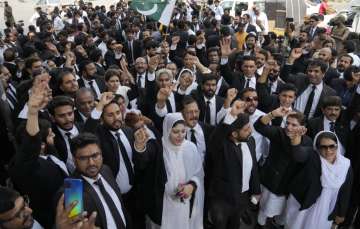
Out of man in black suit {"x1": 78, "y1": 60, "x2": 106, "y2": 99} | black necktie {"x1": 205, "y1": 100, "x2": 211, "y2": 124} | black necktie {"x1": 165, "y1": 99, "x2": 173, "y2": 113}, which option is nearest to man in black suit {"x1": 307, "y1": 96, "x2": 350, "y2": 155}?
black necktie {"x1": 205, "y1": 100, "x2": 211, "y2": 124}

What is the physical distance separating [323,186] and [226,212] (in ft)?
3.11

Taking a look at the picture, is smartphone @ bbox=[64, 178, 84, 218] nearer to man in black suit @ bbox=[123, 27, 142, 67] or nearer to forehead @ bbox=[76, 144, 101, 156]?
forehead @ bbox=[76, 144, 101, 156]

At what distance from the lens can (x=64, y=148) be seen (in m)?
3.22

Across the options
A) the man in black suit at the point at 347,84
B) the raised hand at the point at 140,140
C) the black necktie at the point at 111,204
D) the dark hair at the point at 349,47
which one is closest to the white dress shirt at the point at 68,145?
the raised hand at the point at 140,140

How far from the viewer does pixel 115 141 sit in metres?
3.16

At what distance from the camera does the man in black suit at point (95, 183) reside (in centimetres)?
235

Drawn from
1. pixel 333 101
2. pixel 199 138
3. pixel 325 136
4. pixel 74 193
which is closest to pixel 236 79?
pixel 333 101

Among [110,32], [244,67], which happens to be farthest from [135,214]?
[110,32]

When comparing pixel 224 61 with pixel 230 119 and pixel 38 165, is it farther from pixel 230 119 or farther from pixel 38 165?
pixel 38 165

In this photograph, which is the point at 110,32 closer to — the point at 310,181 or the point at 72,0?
the point at 310,181

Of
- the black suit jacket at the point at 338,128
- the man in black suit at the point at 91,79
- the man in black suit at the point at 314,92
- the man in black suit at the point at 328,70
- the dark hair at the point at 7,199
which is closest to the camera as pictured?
the dark hair at the point at 7,199

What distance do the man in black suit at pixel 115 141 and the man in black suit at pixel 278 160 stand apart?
1.36 meters

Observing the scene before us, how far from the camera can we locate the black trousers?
131 inches

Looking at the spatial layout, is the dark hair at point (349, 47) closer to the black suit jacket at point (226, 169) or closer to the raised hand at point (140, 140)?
the black suit jacket at point (226, 169)
